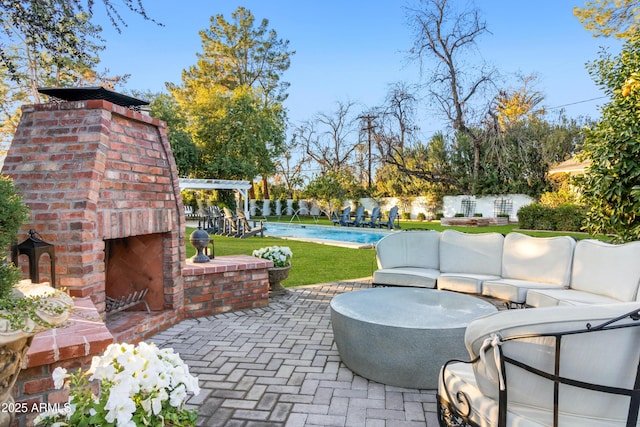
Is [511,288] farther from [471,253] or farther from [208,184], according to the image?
[208,184]

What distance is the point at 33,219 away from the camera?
2.95m

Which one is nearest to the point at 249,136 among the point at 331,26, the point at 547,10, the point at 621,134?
the point at 331,26

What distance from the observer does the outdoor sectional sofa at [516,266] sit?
347 centimetres

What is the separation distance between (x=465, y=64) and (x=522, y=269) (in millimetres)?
16883

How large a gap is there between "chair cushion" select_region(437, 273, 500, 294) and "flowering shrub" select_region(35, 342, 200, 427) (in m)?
3.72

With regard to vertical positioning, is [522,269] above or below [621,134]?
below

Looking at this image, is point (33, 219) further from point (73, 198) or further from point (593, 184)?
point (593, 184)

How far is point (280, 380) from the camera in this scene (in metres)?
2.85

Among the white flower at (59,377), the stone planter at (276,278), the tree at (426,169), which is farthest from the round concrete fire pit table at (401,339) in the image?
the tree at (426,169)

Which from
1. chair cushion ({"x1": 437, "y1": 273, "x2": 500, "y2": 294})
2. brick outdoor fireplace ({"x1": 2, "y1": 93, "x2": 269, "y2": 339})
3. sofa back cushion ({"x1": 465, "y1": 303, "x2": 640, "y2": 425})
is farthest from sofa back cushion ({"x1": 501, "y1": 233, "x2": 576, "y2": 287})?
brick outdoor fireplace ({"x1": 2, "y1": 93, "x2": 269, "y2": 339})

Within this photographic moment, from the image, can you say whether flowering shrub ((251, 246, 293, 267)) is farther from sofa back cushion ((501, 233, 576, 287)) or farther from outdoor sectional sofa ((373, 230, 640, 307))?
sofa back cushion ((501, 233, 576, 287))

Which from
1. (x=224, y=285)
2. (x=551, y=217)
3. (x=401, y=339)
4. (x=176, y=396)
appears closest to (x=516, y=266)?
(x=401, y=339)

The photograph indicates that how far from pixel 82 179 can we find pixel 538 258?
4593 mm

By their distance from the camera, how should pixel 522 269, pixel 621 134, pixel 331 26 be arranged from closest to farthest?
pixel 621 134 < pixel 522 269 < pixel 331 26
